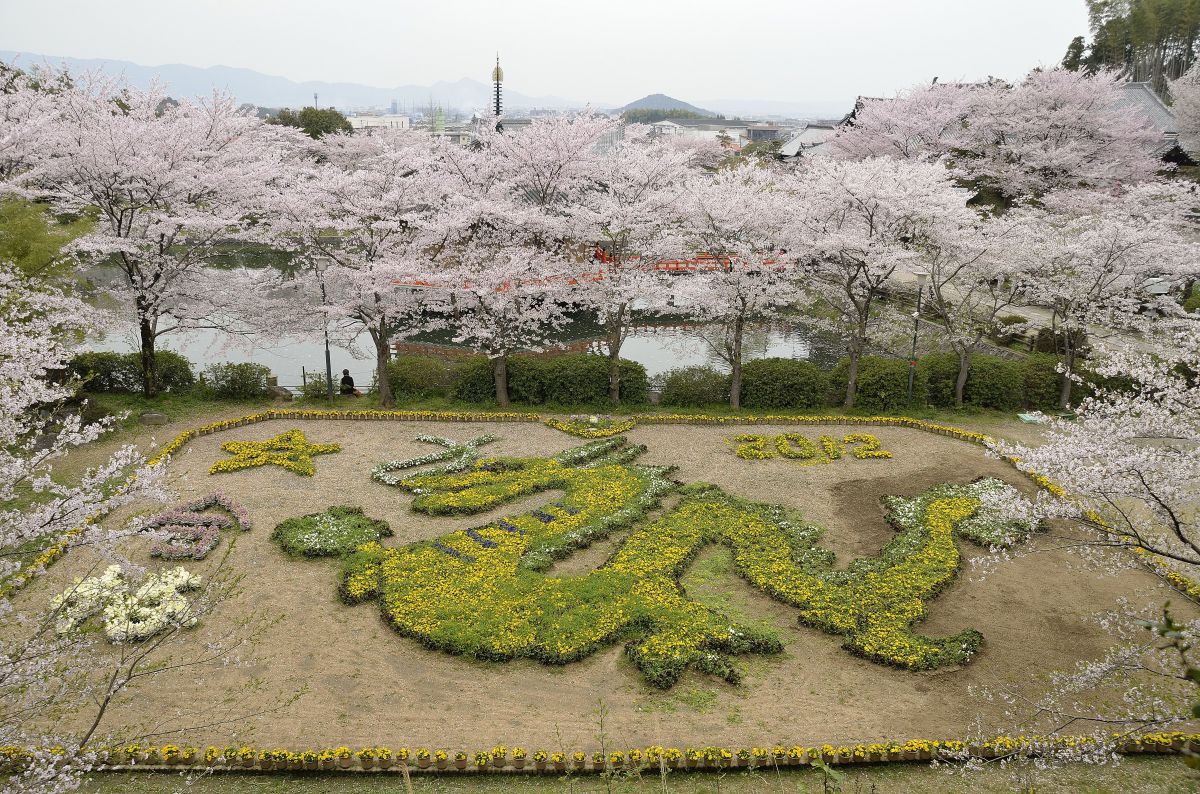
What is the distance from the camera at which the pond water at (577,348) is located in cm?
2520

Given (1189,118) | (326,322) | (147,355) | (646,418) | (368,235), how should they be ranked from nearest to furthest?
(646,418)
(326,322)
(368,235)
(147,355)
(1189,118)

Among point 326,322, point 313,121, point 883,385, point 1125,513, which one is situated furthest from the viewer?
point 313,121

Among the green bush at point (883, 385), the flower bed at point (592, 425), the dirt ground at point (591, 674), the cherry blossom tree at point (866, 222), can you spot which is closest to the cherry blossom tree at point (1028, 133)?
the cherry blossom tree at point (866, 222)

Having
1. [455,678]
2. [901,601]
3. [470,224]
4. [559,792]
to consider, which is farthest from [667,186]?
[559,792]

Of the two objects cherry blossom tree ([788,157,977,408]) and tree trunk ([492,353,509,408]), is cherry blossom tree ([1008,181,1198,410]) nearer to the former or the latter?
cherry blossom tree ([788,157,977,408])

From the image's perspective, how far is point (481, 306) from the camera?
20641 mm

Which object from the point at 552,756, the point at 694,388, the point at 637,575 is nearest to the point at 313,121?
the point at 694,388

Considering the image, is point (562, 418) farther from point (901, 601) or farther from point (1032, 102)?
point (1032, 102)

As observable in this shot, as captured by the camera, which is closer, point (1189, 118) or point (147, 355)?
point (147, 355)

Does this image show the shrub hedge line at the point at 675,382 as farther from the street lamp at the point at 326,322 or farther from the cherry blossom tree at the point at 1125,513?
the cherry blossom tree at the point at 1125,513

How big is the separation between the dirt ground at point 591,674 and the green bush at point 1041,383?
9872mm

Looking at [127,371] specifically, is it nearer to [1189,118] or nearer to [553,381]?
[553,381]

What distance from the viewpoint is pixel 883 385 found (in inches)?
837

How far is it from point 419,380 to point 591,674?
13.6 metres
